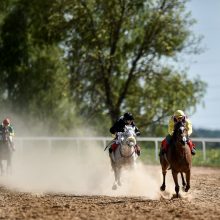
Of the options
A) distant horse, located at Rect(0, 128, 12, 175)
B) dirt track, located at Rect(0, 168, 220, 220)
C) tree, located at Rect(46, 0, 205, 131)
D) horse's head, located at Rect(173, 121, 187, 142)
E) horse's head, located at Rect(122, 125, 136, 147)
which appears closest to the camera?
dirt track, located at Rect(0, 168, 220, 220)

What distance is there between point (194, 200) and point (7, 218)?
18.4ft

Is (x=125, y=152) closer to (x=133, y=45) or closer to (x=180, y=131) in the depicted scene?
(x=180, y=131)

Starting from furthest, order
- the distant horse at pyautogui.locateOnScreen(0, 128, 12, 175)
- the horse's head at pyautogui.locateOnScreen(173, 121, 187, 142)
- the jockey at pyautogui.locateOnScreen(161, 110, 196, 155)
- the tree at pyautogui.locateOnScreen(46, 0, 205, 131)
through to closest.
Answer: the tree at pyautogui.locateOnScreen(46, 0, 205, 131), the distant horse at pyautogui.locateOnScreen(0, 128, 12, 175), the jockey at pyautogui.locateOnScreen(161, 110, 196, 155), the horse's head at pyautogui.locateOnScreen(173, 121, 187, 142)

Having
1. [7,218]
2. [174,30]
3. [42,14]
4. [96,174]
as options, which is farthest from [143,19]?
[7,218]

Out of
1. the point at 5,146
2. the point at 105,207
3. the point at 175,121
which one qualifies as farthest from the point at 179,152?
the point at 5,146

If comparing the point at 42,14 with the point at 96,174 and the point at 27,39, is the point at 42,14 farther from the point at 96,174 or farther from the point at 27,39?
the point at 96,174

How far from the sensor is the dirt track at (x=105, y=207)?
13.9 m

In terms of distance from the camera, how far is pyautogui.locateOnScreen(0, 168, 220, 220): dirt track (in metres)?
13.9

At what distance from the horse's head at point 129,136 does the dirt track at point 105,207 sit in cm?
209

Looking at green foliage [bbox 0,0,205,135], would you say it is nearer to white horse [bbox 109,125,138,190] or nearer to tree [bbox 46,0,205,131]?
tree [bbox 46,0,205,131]

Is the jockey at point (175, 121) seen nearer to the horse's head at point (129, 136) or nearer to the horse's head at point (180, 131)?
the horse's head at point (180, 131)

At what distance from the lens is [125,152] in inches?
821

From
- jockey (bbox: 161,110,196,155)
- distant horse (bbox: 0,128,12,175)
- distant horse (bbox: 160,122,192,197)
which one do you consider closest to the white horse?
jockey (bbox: 161,110,196,155)

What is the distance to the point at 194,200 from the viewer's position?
57.7ft
